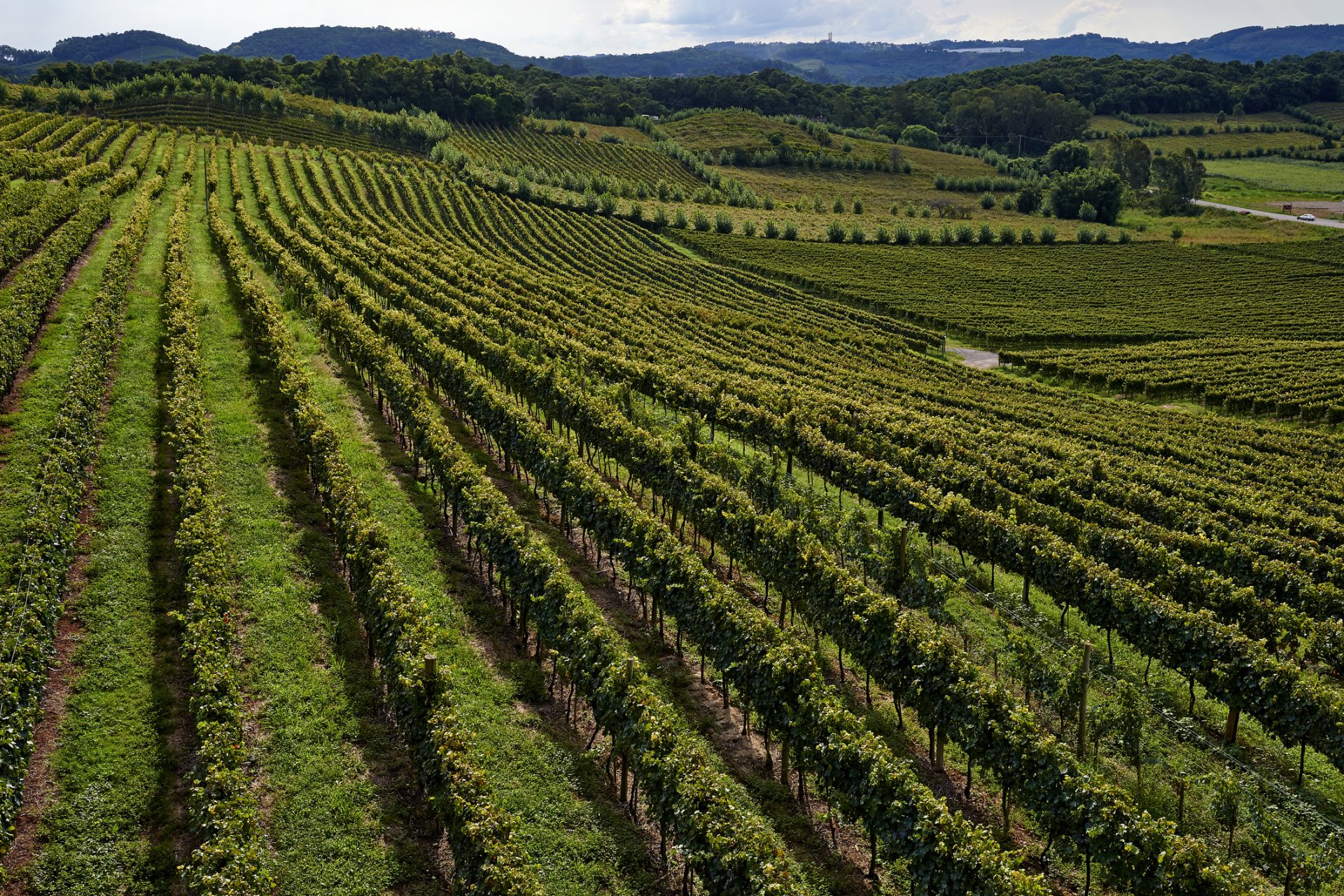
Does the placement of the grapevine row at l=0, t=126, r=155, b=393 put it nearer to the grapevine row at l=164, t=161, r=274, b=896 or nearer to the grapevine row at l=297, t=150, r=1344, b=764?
the grapevine row at l=164, t=161, r=274, b=896

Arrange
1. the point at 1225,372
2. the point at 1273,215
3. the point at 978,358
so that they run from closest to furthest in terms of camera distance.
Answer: the point at 1225,372 → the point at 978,358 → the point at 1273,215

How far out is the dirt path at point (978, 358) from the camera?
84.4 meters

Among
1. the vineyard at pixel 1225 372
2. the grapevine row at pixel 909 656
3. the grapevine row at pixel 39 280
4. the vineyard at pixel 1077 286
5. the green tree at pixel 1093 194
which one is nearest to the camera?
the grapevine row at pixel 909 656

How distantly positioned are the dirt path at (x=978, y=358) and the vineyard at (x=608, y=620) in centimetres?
2534

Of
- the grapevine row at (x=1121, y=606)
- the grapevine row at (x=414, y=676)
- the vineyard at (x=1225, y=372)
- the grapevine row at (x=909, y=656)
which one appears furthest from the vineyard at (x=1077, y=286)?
the grapevine row at (x=414, y=676)

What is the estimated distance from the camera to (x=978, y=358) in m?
87.9

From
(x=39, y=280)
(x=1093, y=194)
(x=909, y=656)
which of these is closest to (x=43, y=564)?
(x=909, y=656)

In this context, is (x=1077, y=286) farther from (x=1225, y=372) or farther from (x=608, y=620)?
(x=608, y=620)

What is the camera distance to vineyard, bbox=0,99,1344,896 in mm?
18719

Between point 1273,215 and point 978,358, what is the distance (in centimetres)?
12318

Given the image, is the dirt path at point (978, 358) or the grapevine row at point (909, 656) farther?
the dirt path at point (978, 358)

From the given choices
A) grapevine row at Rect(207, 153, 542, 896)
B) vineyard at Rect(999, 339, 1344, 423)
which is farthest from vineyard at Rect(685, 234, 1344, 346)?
grapevine row at Rect(207, 153, 542, 896)

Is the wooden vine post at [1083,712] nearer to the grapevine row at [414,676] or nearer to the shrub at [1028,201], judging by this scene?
the grapevine row at [414,676]

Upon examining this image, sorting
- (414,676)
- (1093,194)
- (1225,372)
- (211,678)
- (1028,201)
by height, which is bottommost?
(1225,372)
